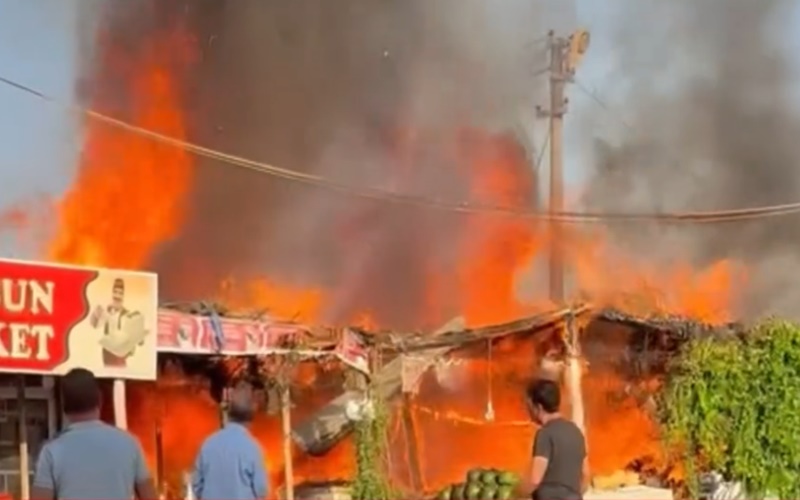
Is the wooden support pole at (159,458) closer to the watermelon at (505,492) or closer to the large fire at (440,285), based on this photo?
the large fire at (440,285)

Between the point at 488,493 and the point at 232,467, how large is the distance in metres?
8.52

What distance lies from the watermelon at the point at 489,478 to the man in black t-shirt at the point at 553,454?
8.52 meters

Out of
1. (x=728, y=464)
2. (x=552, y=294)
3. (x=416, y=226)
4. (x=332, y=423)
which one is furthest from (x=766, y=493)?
(x=416, y=226)

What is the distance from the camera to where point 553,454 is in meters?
6.73

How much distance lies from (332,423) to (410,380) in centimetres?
106

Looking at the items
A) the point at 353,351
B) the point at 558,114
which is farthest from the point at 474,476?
the point at 558,114

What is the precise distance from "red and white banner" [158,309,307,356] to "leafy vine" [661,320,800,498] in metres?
4.65

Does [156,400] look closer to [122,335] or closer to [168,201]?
[122,335]

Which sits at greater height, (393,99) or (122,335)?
(393,99)

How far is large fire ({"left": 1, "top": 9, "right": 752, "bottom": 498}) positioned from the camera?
16.0 metres

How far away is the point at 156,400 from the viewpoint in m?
15.1

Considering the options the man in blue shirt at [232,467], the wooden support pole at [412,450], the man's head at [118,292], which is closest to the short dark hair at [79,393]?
the man in blue shirt at [232,467]

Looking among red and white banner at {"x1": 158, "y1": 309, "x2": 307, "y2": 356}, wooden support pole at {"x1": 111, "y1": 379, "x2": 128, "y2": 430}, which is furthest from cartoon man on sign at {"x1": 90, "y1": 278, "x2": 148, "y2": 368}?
red and white banner at {"x1": 158, "y1": 309, "x2": 307, "y2": 356}

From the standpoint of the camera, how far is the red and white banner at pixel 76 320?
13.1m
